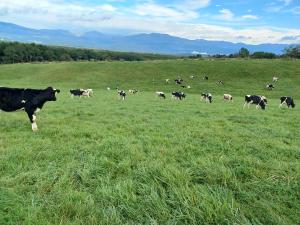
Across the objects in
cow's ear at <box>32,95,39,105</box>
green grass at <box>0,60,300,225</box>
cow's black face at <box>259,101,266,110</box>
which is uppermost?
cow's ear at <box>32,95,39,105</box>

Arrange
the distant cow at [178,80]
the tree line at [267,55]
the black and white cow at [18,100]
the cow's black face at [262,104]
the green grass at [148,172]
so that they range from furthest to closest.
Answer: the tree line at [267,55] → the distant cow at [178,80] → the cow's black face at [262,104] → the black and white cow at [18,100] → the green grass at [148,172]

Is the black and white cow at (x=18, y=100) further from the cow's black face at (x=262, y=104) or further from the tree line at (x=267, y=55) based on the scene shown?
the tree line at (x=267, y=55)

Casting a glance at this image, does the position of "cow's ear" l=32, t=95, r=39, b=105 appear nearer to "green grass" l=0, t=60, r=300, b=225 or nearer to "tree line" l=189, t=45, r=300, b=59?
"green grass" l=0, t=60, r=300, b=225

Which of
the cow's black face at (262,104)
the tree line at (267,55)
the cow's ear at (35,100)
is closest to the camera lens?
the cow's ear at (35,100)

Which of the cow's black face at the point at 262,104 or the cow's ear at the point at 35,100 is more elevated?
the cow's ear at the point at 35,100

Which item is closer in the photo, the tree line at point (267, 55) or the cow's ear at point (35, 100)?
the cow's ear at point (35, 100)

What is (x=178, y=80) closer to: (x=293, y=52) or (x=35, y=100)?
(x=35, y=100)

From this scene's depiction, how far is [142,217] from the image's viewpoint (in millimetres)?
5543

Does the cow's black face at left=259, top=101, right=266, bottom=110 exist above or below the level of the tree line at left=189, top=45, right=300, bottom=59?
below

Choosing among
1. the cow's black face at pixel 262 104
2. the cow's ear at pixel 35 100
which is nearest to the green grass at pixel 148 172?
the cow's ear at pixel 35 100

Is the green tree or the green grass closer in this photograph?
the green grass

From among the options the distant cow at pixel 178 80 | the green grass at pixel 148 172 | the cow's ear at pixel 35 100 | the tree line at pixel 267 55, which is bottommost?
the distant cow at pixel 178 80

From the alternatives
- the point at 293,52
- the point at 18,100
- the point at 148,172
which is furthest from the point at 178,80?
the point at 148,172

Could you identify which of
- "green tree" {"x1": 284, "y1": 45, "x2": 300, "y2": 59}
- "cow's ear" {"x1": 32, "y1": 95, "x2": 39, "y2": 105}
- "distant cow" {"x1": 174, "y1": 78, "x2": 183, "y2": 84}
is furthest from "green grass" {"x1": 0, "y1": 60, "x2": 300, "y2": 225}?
"green tree" {"x1": 284, "y1": 45, "x2": 300, "y2": 59}
